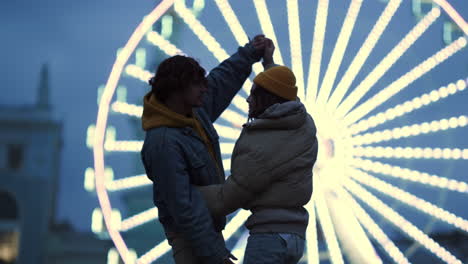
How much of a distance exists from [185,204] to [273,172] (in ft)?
0.90

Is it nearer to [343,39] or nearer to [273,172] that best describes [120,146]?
[343,39]

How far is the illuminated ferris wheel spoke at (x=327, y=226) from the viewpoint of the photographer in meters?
6.95

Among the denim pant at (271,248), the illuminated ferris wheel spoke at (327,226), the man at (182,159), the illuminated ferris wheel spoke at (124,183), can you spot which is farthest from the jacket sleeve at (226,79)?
the illuminated ferris wheel spoke at (327,226)

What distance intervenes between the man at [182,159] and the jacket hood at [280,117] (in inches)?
8.4

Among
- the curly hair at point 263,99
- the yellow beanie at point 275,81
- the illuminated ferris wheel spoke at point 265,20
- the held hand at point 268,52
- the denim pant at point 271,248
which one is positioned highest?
the illuminated ferris wheel spoke at point 265,20

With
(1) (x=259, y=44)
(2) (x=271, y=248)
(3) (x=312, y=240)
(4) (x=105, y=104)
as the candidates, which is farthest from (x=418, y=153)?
(2) (x=271, y=248)

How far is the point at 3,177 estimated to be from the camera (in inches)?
909

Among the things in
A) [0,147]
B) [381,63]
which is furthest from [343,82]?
[0,147]

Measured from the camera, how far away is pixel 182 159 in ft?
8.34

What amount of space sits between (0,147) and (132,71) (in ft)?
59.6

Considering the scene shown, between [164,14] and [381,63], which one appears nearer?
[164,14]

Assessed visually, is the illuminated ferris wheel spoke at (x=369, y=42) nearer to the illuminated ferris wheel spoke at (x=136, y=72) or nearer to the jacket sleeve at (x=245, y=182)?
the illuminated ferris wheel spoke at (x=136, y=72)

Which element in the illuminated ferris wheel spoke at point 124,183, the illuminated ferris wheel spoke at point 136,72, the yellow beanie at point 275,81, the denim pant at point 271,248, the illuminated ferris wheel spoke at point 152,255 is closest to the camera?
the denim pant at point 271,248

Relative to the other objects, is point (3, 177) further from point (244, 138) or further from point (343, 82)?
point (244, 138)
